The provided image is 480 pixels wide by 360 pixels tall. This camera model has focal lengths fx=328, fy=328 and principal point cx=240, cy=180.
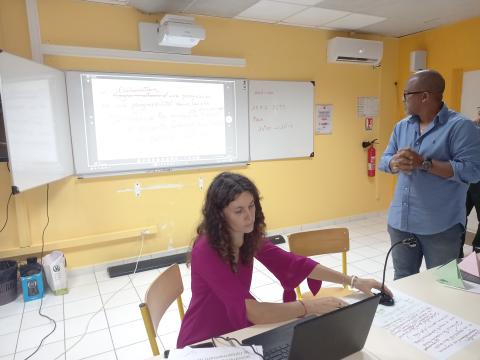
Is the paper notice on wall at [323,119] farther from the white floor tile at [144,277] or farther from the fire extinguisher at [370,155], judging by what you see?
the white floor tile at [144,277]

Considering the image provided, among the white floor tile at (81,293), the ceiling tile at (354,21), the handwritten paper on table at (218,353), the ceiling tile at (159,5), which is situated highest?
the ceiling tile at (354,21)

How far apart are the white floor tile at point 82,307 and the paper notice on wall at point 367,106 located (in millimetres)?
4097

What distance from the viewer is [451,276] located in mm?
1438

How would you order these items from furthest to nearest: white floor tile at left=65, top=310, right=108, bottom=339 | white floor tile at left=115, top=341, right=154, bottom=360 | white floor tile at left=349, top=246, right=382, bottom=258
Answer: white floor tile at left=349, top=246, right=382, bottom=258 < white floor tile at left=65, top=310, right=108, bottom=339 < white floor tile at left=115, top=341, right=154, bottom=360

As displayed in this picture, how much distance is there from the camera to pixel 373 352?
106 cm

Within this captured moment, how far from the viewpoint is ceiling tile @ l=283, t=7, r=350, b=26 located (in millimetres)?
3615

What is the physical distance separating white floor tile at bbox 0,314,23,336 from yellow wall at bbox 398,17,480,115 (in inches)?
203

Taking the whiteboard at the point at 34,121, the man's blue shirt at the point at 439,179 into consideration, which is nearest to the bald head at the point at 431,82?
the man's blue shirt at the point at 439,179

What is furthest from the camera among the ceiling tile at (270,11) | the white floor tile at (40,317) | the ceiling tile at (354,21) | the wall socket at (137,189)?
the ceiling tile at (354,21)

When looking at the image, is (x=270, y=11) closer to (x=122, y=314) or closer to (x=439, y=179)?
(x=439, y=179)

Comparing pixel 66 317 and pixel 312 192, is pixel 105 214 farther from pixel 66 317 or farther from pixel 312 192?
pixel 312 192

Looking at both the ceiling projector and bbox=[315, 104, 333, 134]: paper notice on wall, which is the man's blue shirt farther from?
bbox=[315, 104, 333, 134]: paper notice on wall

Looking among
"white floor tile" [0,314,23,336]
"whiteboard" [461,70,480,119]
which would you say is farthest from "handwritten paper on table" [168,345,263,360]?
"whiteboard" [461,70,480,119]

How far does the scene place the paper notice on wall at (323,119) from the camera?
14.7ft
